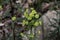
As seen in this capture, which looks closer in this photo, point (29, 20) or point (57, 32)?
point (29, 20)

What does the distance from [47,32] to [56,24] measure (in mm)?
208

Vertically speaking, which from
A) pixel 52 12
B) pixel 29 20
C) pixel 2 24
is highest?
pixel 29 20

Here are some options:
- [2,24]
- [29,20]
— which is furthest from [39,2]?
[29,20]

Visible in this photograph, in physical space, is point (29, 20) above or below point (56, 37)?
above

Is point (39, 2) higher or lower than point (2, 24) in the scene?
higher

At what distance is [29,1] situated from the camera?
386cm

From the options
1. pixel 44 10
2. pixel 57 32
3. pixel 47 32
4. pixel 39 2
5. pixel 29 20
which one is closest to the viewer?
pixel 29 20

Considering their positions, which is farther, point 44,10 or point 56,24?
point 44,10

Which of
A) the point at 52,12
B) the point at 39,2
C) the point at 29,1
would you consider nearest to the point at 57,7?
the point at 52,12

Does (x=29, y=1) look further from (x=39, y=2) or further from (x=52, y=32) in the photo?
(x=52, y=32)

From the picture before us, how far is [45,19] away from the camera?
3012mm

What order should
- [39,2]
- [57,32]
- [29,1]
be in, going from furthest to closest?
[29,1]
[39,2]
[57,32]

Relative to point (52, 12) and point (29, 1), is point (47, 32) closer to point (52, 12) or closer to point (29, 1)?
point (52, 12)

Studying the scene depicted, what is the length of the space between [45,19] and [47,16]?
0.22 feet
